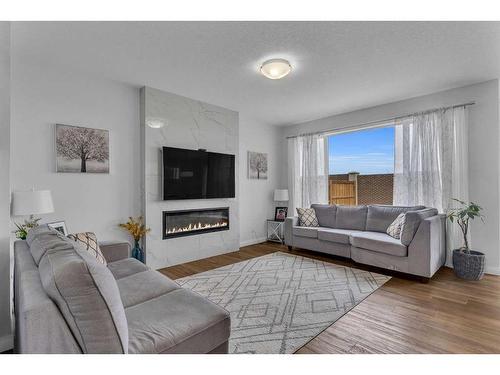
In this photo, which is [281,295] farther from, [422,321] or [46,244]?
[46,244]

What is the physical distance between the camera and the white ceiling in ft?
7.09

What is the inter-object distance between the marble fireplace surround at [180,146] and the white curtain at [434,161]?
8.84ft

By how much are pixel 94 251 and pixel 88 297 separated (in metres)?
1.30

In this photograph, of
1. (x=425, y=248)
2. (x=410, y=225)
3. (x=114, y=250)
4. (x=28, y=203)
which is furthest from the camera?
(x=410, y=225)

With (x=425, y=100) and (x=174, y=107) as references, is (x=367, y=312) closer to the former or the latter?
(x=425, y=100)

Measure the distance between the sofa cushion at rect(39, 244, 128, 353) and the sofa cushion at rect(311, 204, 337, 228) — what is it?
4015 millimetres

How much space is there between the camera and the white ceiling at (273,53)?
2.16 metres

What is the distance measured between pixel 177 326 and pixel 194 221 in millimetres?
2823

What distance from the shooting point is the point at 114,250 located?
2.47m

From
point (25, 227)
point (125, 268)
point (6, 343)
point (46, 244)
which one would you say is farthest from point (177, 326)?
point (25, 227)

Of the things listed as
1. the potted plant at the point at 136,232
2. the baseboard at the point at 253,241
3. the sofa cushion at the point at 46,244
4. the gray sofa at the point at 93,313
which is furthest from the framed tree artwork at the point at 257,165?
the sofa cushion at the point at 46,244

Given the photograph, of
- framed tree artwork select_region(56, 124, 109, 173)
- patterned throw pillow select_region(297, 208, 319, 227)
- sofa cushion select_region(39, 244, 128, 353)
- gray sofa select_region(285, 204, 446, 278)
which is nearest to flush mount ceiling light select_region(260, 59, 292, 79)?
framed tree artwork select_region(56, 124, 109, 173)

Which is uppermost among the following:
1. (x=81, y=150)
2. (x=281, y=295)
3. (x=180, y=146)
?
A: (x=180, y=146)

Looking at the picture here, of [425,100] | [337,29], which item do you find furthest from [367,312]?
[425,100]
